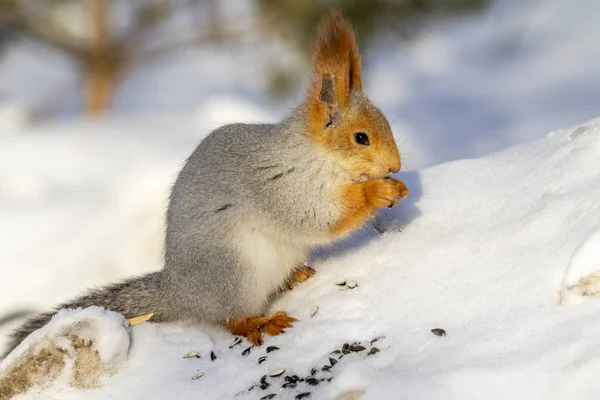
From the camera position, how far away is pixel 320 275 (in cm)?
283

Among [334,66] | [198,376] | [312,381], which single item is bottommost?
[312,381]

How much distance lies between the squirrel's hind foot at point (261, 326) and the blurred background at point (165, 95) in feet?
2.25

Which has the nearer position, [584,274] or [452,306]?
[584,274]

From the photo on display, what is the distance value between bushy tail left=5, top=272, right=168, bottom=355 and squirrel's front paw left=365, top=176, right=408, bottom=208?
739mm

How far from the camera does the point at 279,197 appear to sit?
275cm

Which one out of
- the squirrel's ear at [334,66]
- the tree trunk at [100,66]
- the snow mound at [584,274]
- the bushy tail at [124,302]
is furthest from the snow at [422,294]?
the tree trunk at [100,66]

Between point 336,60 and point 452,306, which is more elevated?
point 336,60

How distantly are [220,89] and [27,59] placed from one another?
3.35 m

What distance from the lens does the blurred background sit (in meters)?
5.38

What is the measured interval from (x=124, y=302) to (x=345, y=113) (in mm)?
922

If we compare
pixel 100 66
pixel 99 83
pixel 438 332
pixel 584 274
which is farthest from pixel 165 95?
pixel 584 274

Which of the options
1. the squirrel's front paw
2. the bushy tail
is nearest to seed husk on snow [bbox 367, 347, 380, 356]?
the squirrel's front paw

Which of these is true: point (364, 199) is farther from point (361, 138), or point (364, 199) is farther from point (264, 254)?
point (264, 254)

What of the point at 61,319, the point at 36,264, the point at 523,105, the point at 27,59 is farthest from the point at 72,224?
the point at 27,59
